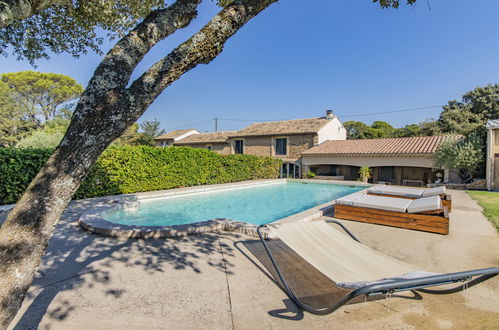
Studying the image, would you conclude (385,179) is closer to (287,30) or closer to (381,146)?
(381,146)

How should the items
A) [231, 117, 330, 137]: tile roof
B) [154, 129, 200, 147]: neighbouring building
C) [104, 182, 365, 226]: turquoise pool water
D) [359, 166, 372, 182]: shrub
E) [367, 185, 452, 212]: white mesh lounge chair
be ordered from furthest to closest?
[154, 129, 200, 147]: neighbouring building → [231, 117, 330, 137]: tile roof → [359, 166, 372, 182]: shrub → [104, 182, 365, 226]: turquoise pool water → [367, 185, 452, 212]: white mesh lounge chair

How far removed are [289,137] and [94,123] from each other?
23.6 metres

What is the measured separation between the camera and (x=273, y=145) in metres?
25.6

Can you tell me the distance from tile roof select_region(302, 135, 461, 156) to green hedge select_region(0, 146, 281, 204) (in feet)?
25.6

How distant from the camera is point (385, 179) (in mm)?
20000

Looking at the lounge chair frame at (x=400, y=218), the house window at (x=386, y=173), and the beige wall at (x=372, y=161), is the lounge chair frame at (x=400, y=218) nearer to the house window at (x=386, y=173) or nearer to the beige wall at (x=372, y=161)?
the beige wall at (x=372, y=161)

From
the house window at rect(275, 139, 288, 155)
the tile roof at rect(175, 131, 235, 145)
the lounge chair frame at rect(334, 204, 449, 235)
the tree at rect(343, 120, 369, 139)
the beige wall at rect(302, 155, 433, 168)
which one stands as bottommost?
the lounge chair frame at rect(334, 204, 449, 235)

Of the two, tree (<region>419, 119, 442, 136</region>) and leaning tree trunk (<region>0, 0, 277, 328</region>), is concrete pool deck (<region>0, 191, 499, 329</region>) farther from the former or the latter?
tree (<region>419, 119, 442, 136</region>)

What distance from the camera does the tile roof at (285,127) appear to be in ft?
78.3

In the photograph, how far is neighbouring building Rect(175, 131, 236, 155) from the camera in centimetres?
2970

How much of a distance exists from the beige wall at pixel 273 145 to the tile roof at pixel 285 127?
0.55 m

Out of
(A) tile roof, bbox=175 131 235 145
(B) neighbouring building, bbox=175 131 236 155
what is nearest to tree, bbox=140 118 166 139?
(A) tile roof, bbox=175 131 235 145

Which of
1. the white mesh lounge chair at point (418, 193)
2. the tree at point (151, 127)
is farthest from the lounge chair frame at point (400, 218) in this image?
the tree at point (151, 127)

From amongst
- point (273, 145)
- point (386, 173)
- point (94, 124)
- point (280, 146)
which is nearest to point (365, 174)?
point (386, 173)
